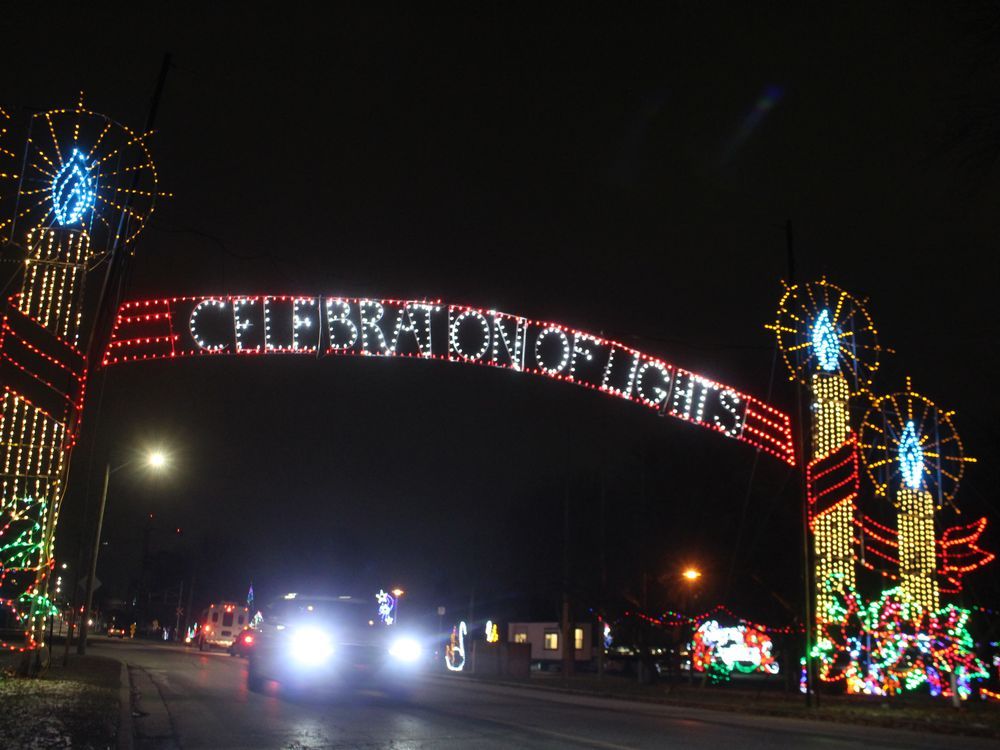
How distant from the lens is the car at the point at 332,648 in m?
Result: 16.5

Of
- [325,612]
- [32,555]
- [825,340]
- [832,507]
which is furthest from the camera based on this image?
[832,507]

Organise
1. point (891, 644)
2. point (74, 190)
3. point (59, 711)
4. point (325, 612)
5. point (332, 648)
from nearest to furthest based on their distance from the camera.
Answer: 1. point (59, 711)
2. point (74, 190)
3. point (332, 648)
4. point (325, 612)
5. point (891, 644)

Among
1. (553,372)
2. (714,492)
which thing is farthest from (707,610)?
(714,492)

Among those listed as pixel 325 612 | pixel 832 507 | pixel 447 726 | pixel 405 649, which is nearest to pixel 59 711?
pixel 447 726

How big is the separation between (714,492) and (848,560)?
26614 mm

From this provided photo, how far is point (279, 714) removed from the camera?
13.5 metres

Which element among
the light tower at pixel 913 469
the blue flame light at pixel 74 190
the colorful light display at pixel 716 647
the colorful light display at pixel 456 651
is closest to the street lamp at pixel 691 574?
the colorful light display at pixel 716 647

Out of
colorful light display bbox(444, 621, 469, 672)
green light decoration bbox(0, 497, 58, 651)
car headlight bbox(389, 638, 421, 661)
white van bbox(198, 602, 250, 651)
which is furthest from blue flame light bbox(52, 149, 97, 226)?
white van bbox(198, 602, 250, 651)

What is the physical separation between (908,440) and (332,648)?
14.6 metres

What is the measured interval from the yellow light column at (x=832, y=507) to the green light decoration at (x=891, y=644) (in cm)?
32

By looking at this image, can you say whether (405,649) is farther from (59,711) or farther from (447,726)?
(59,711)

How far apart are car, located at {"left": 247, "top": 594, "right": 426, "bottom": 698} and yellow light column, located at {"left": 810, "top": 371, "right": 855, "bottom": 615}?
10.9 meters

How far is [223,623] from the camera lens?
63.2 meters

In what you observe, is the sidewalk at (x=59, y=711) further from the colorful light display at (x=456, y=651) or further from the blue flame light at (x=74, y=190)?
the colorful light display at (x=456, y=651)
